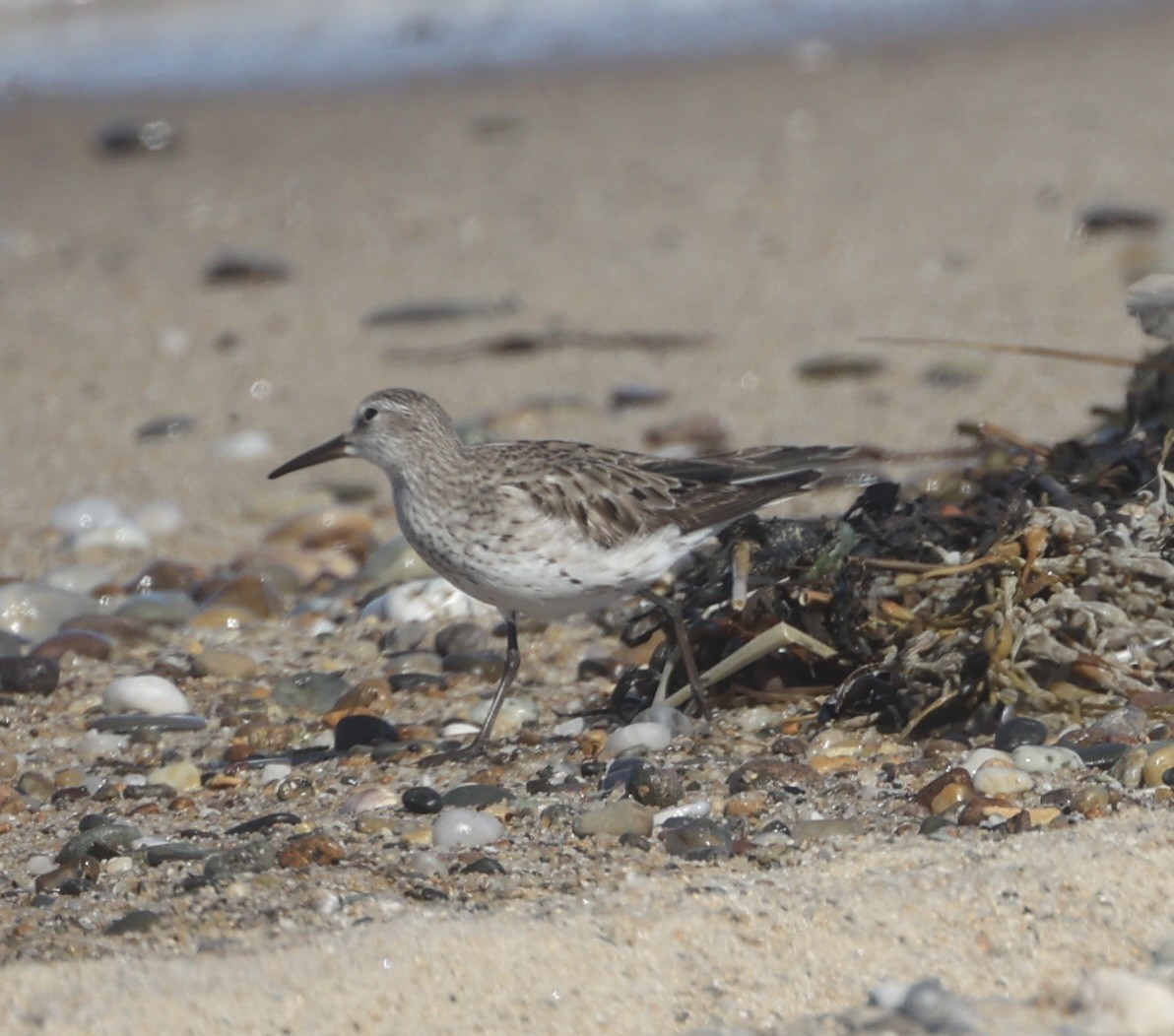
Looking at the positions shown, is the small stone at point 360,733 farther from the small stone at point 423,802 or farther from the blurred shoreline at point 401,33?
the blurred shoreline at point 401,33

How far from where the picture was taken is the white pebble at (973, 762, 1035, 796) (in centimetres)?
419

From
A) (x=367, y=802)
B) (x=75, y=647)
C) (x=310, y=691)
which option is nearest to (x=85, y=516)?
(x=75, y=647)

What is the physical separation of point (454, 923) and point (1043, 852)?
1164mm

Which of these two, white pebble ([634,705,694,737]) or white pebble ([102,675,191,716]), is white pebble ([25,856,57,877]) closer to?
white pebble ([102,675,191,716])

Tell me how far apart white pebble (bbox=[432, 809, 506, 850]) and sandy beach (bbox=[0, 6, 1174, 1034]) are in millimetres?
371

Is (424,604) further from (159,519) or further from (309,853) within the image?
(309,853)

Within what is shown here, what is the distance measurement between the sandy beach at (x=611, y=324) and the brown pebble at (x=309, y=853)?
1.18 ft

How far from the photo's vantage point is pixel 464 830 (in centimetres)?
423

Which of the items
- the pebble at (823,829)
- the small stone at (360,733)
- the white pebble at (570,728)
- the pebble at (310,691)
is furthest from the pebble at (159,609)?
the pebble at (823,829)

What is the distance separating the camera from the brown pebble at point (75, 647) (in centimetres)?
579

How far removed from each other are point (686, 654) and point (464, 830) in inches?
35.3

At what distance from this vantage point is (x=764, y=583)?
199 inches

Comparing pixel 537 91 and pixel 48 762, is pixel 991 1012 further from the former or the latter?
pixel 537 91

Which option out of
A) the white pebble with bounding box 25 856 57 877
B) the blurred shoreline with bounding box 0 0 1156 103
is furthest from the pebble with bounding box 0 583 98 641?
the blurred shoreline with bounding box 0 0 1156 103
